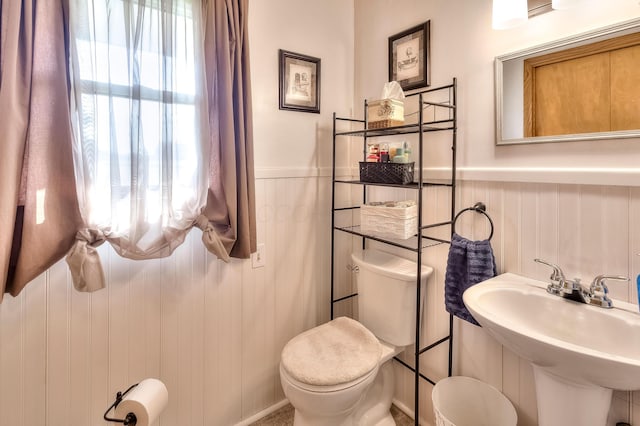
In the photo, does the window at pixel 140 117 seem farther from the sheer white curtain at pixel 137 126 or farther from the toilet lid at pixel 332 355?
the toilet lid at pixel 332 355

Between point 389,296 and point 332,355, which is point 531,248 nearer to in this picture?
point 389,296

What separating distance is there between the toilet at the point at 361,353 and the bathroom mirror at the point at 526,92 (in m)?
0.72

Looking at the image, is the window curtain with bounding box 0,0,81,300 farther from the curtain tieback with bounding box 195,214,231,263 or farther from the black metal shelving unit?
the black metal shelving unit

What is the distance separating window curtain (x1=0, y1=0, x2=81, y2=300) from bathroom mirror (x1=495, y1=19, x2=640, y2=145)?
5.27ft

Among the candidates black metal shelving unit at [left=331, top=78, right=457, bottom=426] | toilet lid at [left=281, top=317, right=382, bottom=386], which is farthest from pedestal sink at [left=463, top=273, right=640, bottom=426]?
toilet lid at [left=281, top=317, right=382, bottom=386]

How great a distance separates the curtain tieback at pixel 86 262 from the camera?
3.83 feet

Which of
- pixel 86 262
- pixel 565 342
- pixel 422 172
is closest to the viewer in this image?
pixel 565 342

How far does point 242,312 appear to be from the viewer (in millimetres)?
1709

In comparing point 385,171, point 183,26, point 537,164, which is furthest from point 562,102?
point 183,26

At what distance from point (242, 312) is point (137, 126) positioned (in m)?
0.99

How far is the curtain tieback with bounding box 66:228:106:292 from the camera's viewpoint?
1166 millimetres

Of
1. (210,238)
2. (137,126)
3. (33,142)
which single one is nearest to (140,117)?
(137,126)

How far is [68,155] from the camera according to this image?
3.82ft

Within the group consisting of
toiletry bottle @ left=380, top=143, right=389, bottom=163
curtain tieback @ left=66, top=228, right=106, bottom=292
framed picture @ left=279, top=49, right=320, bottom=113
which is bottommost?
curtain tieback @ left=66, top=228, right=106, bottom=292
